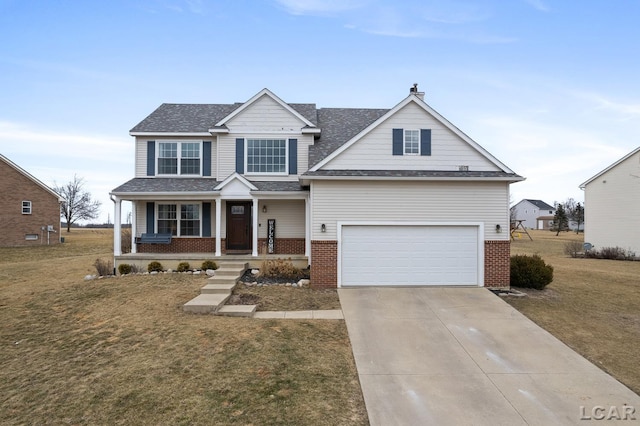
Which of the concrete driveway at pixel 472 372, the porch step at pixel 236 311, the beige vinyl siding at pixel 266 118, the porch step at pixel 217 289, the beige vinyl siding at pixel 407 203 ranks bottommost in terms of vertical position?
the concrete driveway at pixel 472 372

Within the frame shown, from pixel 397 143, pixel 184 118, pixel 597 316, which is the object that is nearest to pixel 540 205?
pixel 597 316

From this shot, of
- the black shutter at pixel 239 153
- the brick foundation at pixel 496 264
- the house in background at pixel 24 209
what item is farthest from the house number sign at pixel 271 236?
the house in background at pixel 24 209

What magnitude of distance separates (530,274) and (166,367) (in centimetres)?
1165

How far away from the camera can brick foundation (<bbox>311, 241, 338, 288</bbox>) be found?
11305 millimetres

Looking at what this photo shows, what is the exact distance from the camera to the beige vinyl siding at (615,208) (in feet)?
71.5

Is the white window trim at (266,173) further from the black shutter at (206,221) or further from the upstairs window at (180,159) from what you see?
the black shutter at (206,221)

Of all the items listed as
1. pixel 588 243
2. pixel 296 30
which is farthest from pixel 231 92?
pixel 588 243

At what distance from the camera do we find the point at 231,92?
22.9m

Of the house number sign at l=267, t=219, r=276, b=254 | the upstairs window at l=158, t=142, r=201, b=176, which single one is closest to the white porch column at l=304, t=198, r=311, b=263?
the house number sign at l=267, t=219, r=276, b=254

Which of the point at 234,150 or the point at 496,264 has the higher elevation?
the point at 234,150

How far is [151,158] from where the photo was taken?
52.3 ft

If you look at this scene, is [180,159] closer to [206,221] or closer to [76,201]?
[206,221]

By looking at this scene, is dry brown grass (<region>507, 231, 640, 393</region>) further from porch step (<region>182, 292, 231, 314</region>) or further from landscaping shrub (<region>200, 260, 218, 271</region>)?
landscaping shrub (<region>200, 260, 218, 271</region>)

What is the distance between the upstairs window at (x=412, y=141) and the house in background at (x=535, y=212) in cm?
7992
